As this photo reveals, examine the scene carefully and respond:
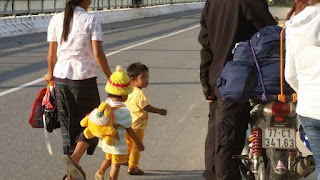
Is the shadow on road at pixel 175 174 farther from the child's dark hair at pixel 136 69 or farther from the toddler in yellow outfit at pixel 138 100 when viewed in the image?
the child's dark hair at pixel 136 69

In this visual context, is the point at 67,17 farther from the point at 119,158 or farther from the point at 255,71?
the point at 255,71

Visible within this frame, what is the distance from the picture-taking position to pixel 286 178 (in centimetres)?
489

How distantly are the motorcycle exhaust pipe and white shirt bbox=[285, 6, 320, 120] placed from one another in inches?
42.9

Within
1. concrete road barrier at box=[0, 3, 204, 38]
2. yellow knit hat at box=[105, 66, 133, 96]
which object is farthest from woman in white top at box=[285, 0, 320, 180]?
concrete road barrier at box=[0, 3, 204, 38]

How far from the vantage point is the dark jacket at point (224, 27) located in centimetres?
507

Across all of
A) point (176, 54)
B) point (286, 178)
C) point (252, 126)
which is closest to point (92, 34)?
point (252, 126)

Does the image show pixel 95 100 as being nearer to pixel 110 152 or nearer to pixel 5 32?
pixel 110 152

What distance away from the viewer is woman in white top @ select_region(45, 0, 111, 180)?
5672mm

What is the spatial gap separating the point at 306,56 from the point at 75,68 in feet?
7.60

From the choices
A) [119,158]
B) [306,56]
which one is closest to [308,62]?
[306,56]

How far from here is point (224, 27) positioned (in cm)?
517

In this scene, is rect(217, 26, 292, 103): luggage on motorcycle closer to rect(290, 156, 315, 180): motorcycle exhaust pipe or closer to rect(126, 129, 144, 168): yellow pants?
rect(290, 156, 315, 180): motorcycle exhaust pipe

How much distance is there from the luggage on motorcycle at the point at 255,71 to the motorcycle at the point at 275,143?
10 centimetres

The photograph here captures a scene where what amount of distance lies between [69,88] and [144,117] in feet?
2.65
